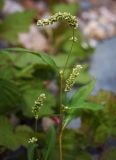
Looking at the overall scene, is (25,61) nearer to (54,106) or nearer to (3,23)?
(54,106)

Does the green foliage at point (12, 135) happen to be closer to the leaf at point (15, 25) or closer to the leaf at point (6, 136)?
the leaf at point (6, 136)

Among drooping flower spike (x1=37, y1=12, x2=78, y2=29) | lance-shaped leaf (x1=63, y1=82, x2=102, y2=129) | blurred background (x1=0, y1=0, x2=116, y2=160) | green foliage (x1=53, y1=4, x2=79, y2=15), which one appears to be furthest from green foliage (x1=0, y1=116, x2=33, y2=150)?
green foliage (x1=53, y1=4, x2=79, y2=15)

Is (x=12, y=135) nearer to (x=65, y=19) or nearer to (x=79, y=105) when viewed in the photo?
(x=79, y=105)

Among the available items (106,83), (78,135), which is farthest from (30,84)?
(106,83)

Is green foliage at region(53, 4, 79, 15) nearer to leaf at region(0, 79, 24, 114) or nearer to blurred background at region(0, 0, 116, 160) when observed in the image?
blurred background at region(0, 0, 116, 160)

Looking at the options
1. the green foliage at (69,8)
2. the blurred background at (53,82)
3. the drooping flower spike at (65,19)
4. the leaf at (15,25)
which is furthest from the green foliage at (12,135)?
the green foliage at (69,8)

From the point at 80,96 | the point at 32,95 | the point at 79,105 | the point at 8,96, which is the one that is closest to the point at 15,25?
the point at 32,95

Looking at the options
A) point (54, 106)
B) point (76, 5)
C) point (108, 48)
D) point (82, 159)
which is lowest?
point (82, 159)
